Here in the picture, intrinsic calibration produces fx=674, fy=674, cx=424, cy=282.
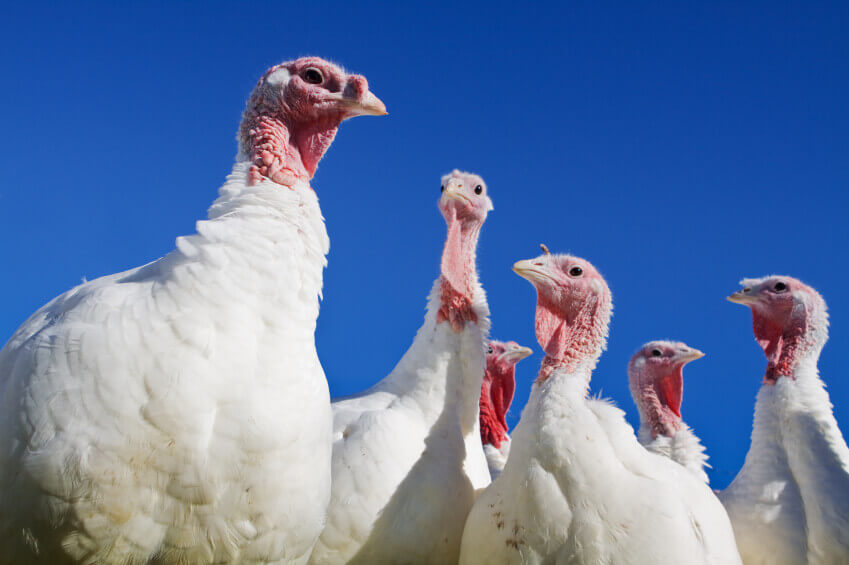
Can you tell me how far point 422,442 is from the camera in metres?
4.03

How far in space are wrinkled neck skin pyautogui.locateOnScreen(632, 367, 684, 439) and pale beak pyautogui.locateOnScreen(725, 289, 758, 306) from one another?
3.66 feet

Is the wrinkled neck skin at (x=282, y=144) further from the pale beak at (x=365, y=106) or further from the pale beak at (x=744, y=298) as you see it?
the pale beak at (x=744, y=298)

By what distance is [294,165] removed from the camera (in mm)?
3346

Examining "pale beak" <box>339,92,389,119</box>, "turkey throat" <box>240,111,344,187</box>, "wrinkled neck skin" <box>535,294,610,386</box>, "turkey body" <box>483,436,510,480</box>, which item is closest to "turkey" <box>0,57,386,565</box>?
"turkey throat" <box>240,111,344,187</box>

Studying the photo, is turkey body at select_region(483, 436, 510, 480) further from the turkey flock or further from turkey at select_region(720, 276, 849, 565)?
turkey at select_region(720, 276, 849, 565)

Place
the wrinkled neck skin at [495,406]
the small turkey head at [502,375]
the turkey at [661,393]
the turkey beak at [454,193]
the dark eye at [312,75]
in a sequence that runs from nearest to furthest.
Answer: the dark eye at [312,75]
the turkey beak at [454,193]
the turkey at [661,393]
the wrinkled neck skin at [495,406]
the small turkey head at [502,375]

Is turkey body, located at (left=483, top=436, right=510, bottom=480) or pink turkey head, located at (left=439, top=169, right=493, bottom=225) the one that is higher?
pink turkey head, located at (left=439, top=169, right=493, bottom=225)

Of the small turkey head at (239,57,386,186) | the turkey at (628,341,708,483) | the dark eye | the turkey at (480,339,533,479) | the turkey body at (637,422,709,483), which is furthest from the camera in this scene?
the turkey at (480,339,533,479)

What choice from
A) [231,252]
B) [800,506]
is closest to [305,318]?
[231,252]

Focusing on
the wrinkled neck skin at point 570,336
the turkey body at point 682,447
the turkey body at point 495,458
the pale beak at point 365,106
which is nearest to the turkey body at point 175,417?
the pale beak at point 365,106

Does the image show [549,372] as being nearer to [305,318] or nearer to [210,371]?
[305,318]

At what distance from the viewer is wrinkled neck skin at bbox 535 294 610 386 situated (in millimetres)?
→ 4168

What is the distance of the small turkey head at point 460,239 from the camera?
4.69 metres

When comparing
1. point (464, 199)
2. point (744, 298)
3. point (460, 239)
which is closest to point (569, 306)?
point (460, 239)
